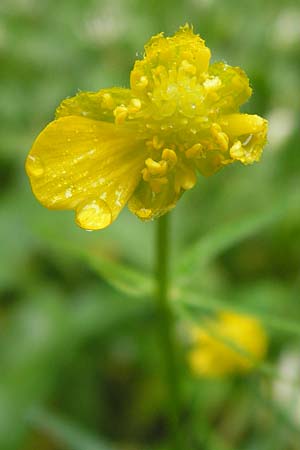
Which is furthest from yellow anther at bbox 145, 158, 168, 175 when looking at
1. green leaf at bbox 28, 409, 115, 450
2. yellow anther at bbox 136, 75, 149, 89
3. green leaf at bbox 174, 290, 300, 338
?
green leaf at bbox 28, 409, 115, 450

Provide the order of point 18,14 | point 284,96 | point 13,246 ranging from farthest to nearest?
point 18,14
point 284,96
point 13,246

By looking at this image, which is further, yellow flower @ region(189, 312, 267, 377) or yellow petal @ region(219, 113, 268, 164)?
yellow flower @ region(189, 312, 267, 377)

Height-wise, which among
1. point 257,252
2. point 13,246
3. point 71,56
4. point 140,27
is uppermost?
point 140,27

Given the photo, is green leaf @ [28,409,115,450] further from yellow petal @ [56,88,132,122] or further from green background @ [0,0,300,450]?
yellow petal @ [56,88,132,122]

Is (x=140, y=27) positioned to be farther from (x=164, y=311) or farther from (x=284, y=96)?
(x=164, y=311)

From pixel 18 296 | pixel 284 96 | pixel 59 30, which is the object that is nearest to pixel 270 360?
pixel 18 296

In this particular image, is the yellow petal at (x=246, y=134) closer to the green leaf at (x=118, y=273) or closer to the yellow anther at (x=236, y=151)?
the yellow anther at (x=236, y=151)

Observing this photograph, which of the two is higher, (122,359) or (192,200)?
(192,200)
